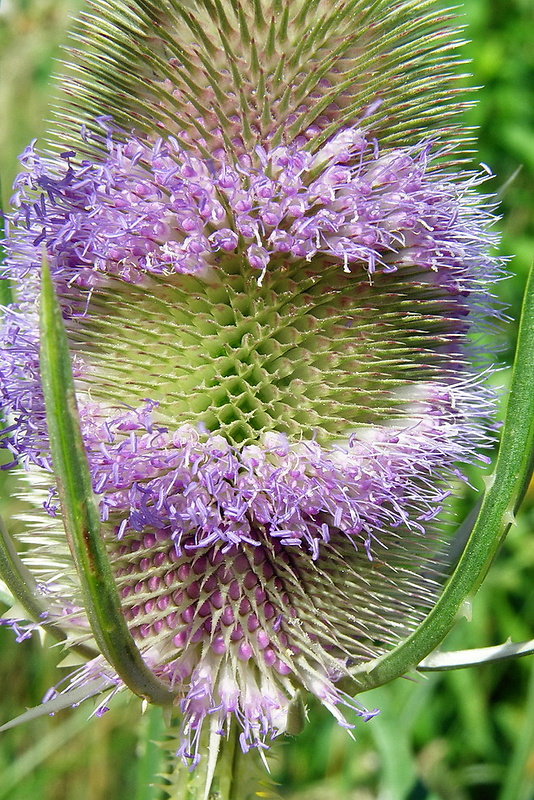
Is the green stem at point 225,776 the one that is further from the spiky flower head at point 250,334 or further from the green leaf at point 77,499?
the green leaf at point 77,499

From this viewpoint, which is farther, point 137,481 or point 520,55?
point 520,55

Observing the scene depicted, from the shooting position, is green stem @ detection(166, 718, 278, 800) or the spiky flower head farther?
green stem @ detection(166, 718, 278, 800)

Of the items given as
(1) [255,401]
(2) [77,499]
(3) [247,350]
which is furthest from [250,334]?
(2) [77,499]

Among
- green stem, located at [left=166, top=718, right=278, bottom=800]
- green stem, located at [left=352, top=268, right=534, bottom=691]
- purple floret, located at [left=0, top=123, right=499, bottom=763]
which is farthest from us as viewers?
green stem, located at [left=166, top=718, right=278, bottom=800]

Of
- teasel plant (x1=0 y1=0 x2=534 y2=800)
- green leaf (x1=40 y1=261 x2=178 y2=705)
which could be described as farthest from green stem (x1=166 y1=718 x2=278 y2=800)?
green leaf (x1=40 y1=261 x2=178 y2=705)

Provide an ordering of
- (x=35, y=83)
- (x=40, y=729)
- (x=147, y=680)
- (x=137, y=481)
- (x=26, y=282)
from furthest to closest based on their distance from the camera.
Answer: (x=35, y=83) < (x=40, y=729) < (x=26, y=282) < (x=137, y=481) < (x=147, y=680)

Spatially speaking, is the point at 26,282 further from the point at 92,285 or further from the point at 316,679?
the point at 316,679

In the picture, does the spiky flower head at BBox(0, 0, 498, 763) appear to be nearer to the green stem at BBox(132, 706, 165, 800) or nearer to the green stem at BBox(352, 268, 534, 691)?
the green stem at BBox(352, 268, 534, 691)

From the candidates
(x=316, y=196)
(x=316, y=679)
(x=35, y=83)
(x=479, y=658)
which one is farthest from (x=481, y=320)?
(x=35, y=83)
